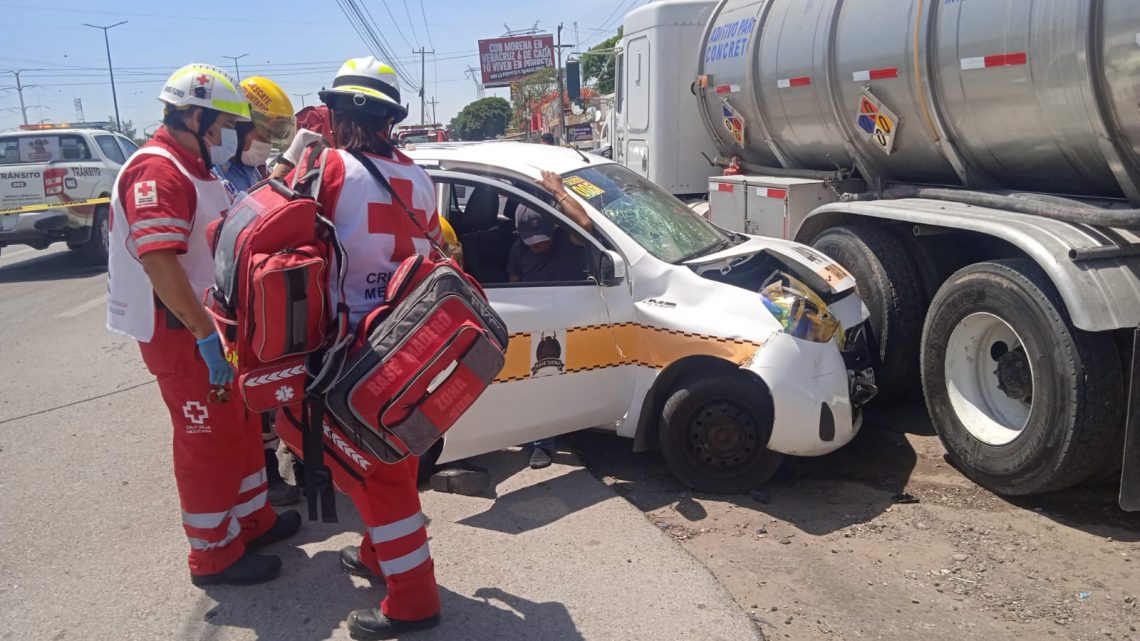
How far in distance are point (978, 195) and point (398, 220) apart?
3.61 meters

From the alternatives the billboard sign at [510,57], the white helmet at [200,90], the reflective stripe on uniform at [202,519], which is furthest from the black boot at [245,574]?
the billboard sign at [510,57]

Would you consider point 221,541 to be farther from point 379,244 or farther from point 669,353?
point 669,353

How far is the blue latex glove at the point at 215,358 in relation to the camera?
321cm

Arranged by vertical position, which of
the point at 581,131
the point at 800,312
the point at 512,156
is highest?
the point at 581,131

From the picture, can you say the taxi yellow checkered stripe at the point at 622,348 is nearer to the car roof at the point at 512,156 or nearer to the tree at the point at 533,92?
the car roof at the point at 512,156

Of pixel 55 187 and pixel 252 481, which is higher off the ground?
→ pixel 55 187

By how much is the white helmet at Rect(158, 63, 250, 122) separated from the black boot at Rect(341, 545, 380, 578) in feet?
6.02

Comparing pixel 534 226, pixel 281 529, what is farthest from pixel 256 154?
pixel 281 529

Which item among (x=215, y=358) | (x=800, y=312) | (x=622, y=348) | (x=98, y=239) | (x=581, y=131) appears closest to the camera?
(x=215, y=358)

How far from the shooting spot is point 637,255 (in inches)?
181

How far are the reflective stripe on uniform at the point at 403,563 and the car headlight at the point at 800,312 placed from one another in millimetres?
2104

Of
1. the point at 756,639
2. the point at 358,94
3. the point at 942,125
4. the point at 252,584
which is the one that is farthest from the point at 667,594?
the point at 942,125

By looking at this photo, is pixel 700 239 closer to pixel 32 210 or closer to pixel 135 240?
pixel 135 240

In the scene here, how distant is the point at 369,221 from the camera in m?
2.99
